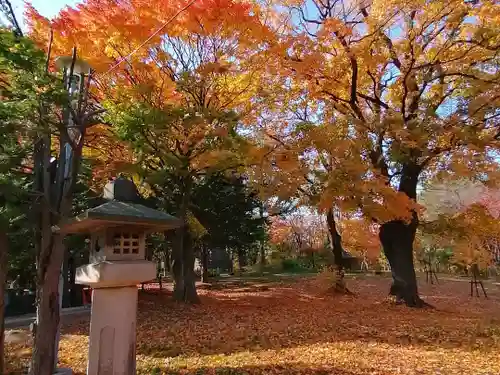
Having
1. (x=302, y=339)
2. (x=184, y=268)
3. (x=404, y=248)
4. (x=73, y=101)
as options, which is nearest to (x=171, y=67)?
(x=73, y=101)

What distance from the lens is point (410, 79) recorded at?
10664 millimetres

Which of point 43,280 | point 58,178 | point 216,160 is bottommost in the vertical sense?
point 43,280

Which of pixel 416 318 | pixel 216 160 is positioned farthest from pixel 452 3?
pixel 416 318

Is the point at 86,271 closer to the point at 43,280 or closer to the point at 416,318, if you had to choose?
the point at 43,280

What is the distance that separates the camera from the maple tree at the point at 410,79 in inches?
381

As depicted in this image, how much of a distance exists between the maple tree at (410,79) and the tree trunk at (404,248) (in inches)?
2.9

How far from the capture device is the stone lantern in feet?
14.4

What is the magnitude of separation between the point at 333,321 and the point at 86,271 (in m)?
7.25

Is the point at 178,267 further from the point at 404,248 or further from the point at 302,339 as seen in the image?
the point at 404,248

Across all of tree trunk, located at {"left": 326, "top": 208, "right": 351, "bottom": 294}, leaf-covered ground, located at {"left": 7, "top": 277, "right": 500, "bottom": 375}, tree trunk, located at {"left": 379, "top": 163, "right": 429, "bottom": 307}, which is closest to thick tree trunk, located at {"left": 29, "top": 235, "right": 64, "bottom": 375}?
leaf-covered ground, located at {"left": 7, "top": 277, "right": 500, "bottom": 375}

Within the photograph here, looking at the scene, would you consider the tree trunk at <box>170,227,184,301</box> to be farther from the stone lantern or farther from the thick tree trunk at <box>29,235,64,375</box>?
the stone lantern

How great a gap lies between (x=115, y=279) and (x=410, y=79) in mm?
9618

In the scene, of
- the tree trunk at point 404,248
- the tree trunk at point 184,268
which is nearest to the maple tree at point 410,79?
the tree trunk at point 404,248

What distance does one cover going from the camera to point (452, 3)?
9.23 meters
